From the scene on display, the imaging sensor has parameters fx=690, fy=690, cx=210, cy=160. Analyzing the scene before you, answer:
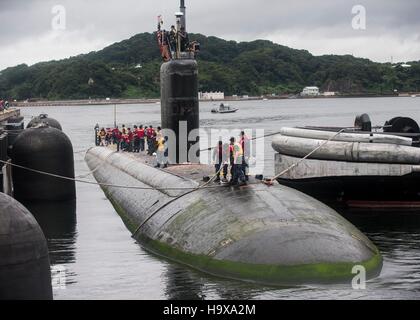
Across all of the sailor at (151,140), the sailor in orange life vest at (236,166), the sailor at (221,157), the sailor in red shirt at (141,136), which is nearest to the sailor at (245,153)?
the sailor in orange life vest at (236,166)

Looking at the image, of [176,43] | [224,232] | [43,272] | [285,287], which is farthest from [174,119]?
[43,272]

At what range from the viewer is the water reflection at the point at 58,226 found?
19.6 metres

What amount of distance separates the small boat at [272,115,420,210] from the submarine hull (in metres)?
8.35

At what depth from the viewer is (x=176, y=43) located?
24.4 m

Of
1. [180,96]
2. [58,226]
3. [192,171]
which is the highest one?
[180,96]

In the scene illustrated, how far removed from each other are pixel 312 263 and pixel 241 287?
5.10 ft

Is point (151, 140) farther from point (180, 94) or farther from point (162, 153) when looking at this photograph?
point (180, 94)

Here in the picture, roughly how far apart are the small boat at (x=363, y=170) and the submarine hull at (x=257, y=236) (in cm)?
835

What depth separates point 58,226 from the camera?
24.0 m

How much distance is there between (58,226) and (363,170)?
11373 mm

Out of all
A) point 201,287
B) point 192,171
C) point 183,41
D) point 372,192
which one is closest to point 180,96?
A: point 183,41

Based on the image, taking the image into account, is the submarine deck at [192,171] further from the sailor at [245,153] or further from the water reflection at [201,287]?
the water reflection at [201,287]

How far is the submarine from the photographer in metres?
13.5
